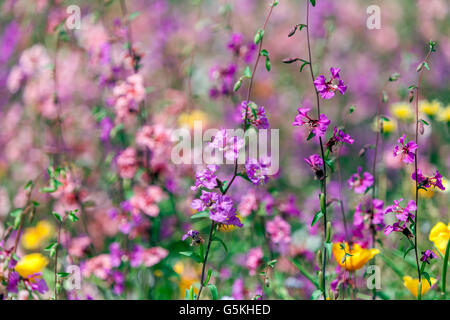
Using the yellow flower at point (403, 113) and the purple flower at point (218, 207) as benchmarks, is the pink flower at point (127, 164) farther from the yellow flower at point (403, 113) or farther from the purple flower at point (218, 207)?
the yellow flower at point (403, 113)

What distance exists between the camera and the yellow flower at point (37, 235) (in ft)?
7.27

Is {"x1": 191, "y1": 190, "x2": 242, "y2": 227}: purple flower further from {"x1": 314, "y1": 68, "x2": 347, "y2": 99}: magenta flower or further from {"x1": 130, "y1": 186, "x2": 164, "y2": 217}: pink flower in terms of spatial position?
{"x1": 130, "y1": 186, "x2": 164, "y2": 217}: pink flower

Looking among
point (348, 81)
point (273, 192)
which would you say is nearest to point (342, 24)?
point (348, 81)

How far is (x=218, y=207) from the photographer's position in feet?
3.67

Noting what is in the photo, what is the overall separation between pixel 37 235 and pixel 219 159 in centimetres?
104

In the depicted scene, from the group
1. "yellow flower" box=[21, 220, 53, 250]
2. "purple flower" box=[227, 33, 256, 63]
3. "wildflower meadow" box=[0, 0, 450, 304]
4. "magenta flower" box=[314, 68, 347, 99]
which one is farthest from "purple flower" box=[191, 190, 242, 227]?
"yellow flower" box=[21, 220, 53, 250]

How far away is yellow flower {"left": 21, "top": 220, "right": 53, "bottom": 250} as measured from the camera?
7.27ft

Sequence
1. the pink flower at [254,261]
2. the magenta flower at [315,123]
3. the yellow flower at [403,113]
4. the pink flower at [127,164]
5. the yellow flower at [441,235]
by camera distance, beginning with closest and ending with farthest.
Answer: the magenta flower at [315,123] → the yellow flower at [441,235] → the pink flower at [254,261] → the pink flower at [127,164] → the yellow flower at [403,113]

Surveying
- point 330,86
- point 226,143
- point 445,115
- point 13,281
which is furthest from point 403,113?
point 13,281

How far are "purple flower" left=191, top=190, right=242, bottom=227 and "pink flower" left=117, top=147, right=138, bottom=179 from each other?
62 centimetres

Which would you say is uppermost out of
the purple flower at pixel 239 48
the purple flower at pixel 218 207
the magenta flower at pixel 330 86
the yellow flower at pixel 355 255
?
the purple flower at pixel 239 48

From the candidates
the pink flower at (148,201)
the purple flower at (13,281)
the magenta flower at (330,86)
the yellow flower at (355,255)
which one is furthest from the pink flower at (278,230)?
the purple flower at (13,281)

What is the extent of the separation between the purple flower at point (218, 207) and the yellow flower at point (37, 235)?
4.46 ft

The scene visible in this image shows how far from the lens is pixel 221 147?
3.79 feet
